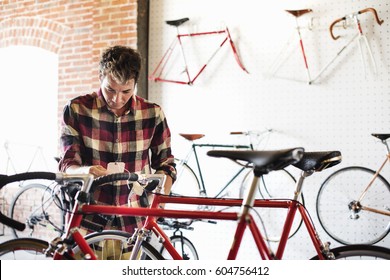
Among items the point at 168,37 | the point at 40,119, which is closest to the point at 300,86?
the point at 168,37

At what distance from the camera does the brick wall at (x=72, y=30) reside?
12.6 feet

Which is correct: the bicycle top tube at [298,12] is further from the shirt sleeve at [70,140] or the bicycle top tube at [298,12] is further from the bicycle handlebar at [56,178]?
the bicycle handlebar at [56,178]

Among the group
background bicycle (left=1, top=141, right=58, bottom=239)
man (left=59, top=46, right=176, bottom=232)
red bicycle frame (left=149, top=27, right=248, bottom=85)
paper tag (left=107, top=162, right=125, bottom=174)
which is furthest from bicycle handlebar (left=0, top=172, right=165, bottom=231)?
background bicycle (left=1, top=141, right=58, bottom=239)

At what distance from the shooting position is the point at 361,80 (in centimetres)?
318

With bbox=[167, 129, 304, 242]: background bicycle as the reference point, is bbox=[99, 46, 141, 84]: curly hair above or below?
above

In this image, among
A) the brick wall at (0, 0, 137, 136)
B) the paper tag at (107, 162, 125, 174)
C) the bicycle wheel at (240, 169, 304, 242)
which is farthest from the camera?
the brick wall at (0, 0, 137, 136)

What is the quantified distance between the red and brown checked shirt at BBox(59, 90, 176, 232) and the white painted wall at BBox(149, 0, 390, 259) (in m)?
1.83

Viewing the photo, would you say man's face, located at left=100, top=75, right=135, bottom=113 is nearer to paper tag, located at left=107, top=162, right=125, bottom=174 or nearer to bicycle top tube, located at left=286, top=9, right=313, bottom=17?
paper tag, located at left=107, top=162, right=125, bottom=174

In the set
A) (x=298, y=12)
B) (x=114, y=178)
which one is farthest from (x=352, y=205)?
(x=114, y=178)

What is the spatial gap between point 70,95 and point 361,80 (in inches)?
99.6

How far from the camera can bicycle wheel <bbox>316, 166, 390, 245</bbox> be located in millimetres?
3109

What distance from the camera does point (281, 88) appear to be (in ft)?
11.2
